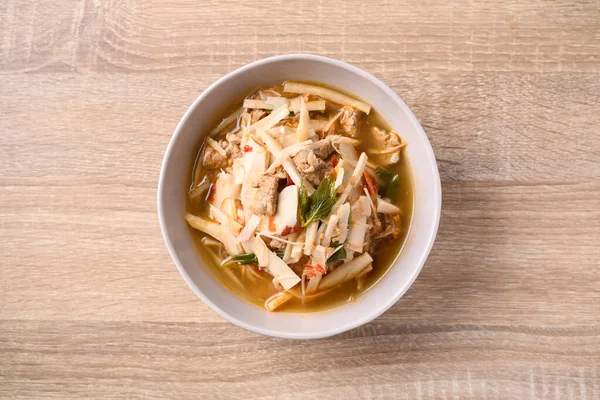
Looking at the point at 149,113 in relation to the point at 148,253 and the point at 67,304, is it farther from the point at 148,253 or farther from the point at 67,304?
the point at 67,304

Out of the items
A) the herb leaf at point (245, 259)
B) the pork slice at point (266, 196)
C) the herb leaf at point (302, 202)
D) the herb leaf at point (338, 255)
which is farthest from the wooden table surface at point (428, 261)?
the herb leaf at point (302, 202)

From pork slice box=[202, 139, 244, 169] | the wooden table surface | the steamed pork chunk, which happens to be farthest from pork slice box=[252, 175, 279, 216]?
the wooden table surface

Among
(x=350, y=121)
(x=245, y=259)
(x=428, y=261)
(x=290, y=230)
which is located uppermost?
(x=350, y=121)

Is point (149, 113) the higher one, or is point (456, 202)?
point (149, 113)

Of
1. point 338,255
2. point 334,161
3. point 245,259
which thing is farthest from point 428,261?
point 245,259

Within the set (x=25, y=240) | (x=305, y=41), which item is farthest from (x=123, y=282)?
(x=305, y=41)

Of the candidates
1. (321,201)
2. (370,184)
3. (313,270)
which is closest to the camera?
(321,201)

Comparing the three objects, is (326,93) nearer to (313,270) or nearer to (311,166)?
(311,166)
